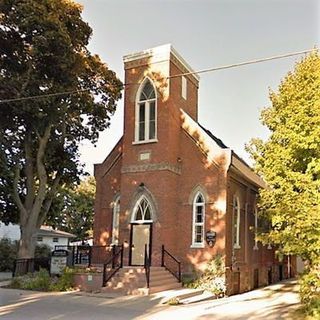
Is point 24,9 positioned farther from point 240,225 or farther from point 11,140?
point 240,225

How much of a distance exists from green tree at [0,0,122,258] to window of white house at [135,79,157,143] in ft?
10.0

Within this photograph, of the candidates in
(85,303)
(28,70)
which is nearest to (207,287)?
(85,303)

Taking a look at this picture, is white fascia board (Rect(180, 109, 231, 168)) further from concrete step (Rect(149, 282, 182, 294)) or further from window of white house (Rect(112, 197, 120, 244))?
concrete step (Rect(149, 282, 182, 294))

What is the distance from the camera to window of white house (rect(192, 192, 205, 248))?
20.0 meters

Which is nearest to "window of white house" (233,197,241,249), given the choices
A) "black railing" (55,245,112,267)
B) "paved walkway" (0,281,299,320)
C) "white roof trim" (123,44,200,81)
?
"paved walkway" (0,281,299,320)

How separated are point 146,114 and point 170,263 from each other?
7.23 metres

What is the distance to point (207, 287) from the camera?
18.2 metres

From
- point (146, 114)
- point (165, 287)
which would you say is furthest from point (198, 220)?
point (146, 114)

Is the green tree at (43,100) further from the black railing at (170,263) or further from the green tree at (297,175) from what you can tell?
the green tree at (297,175)

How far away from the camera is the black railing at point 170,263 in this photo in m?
19.4

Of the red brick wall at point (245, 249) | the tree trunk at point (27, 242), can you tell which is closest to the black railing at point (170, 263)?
the red brick wall at point (245, 249)

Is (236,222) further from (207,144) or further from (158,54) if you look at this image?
(158,54)

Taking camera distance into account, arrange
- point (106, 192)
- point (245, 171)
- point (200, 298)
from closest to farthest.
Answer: point (200, 298), point (245, 171), point (106, 192)

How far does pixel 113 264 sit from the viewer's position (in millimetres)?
19531
